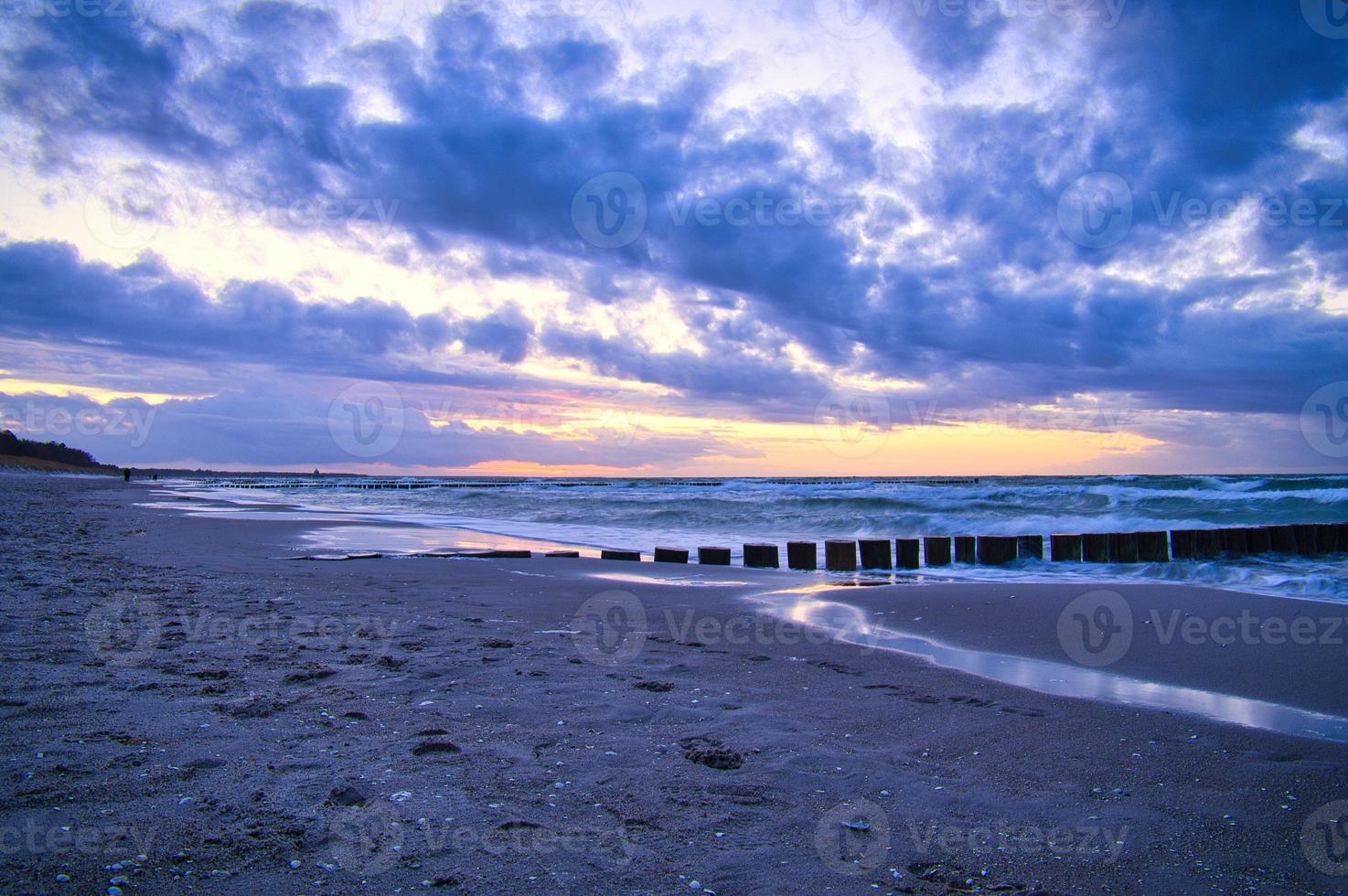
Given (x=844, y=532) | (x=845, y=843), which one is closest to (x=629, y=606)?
(x=845, y=843)

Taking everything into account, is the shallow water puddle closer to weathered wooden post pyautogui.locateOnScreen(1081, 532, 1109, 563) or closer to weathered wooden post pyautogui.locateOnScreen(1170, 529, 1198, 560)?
weathered wooden post pyautogui.locateOnScreen(1081, 532, 1109, 563)

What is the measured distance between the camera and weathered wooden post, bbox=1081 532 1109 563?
11.9 meters

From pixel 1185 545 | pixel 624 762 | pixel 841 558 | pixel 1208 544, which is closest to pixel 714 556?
pixel 841 558

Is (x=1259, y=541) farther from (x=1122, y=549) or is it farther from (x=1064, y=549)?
(x=1064, y=549)

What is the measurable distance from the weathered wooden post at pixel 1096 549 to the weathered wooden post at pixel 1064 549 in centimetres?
12

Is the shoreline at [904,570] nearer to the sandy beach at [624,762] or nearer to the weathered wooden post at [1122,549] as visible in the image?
the weathered wooden post at [1122,549]

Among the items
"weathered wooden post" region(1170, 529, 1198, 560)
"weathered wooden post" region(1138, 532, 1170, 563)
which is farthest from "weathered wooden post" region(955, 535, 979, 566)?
"weathered wooden post" region(1170, 529, 1198, 560)

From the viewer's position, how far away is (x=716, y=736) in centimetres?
370

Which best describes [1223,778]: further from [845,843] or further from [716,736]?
[716,736]

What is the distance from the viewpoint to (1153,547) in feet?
39.5

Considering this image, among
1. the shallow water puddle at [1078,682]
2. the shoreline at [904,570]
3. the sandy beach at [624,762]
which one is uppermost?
the sandy beach at [624,762]

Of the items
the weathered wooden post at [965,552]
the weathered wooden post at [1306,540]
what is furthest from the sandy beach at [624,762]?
the weathered wooden post at [1306,540]

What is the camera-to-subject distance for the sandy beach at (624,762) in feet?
8.06

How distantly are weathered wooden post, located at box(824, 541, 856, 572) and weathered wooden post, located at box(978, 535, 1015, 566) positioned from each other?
206 cm
